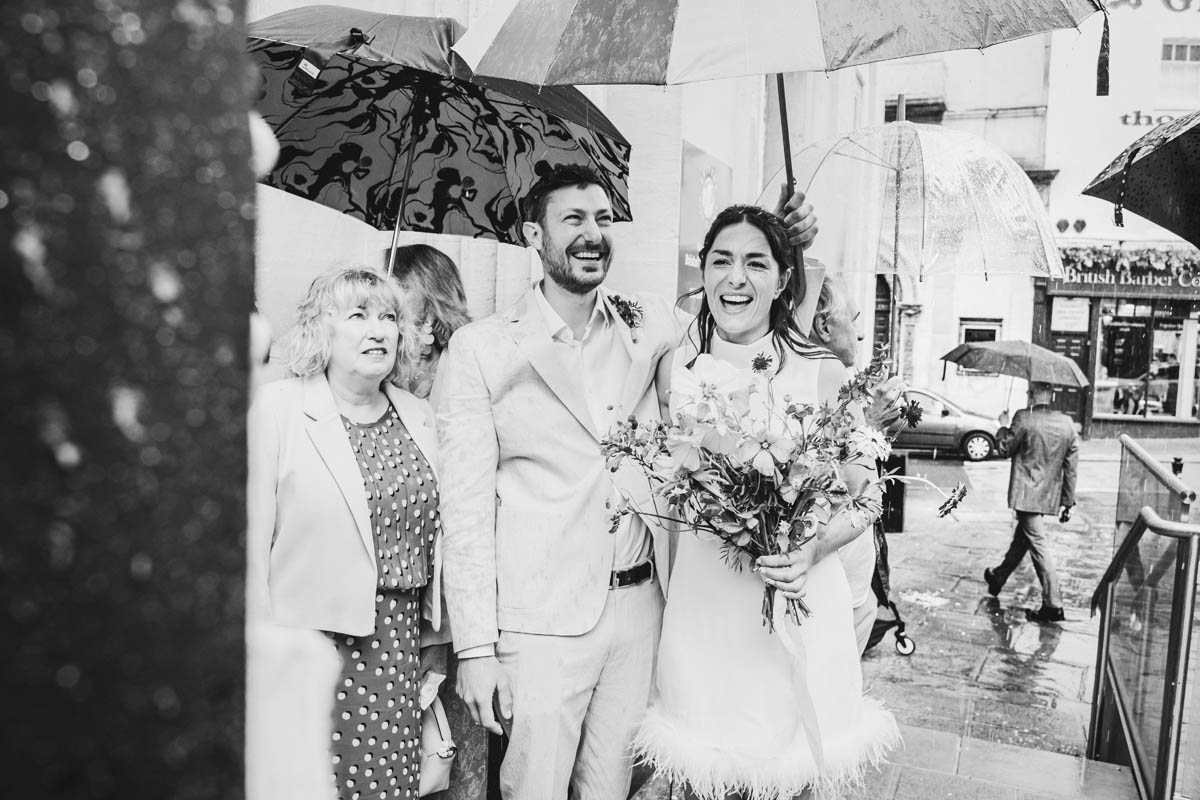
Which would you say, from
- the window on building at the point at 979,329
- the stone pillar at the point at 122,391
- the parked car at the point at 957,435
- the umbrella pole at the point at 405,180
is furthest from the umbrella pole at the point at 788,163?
the window on building at the point at 979,329

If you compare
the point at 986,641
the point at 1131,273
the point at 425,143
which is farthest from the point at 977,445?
the point at 425,143

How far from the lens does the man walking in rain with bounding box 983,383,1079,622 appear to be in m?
7.44

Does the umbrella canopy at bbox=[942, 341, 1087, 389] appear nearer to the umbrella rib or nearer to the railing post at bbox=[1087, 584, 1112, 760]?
the railing post at bbox=[1087, 584, 1112, 760]

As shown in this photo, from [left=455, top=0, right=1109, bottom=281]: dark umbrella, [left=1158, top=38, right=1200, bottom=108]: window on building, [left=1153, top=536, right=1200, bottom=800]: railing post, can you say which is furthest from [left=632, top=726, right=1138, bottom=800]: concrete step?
[left=1158, top=38, right=1200, bottom=108]: window on building

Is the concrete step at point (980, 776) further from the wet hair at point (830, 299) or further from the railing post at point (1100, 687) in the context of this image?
the wet hair at point (830, 299)

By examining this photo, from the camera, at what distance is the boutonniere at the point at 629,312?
9.38ft

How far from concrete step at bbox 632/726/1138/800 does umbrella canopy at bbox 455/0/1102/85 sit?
2.78 metres

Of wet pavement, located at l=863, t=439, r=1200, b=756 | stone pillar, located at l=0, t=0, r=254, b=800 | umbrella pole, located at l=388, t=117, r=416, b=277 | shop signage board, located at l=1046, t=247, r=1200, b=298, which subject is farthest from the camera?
shop signage board, located at l=1046, t=247, r=1200, b=298

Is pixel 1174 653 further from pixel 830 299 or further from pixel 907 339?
pixel 907 339

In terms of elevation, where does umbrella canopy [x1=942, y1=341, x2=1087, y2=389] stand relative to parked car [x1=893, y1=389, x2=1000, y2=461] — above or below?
above

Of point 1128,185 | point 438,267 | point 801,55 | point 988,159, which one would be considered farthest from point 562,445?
point 1128,185

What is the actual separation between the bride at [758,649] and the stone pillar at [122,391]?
6.44 feet

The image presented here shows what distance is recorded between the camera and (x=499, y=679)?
8.66 ft

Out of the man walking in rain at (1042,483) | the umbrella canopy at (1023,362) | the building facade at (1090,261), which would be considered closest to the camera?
the man walking in rain at (1042,483)
